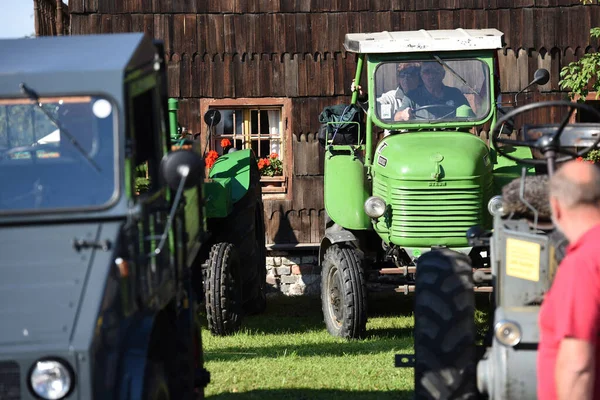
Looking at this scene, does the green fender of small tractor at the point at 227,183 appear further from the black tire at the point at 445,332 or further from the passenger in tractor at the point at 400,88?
the black tire at the point at 445,332

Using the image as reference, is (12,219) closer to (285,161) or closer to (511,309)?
(511,309)

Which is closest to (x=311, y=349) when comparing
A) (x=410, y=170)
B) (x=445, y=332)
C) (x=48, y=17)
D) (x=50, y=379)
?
(x=410, y=170)

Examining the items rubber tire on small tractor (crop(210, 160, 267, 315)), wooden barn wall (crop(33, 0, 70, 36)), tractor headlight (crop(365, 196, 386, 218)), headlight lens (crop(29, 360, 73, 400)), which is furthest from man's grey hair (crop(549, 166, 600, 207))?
wooden barn wall (crop(33, 0, 70, 36))

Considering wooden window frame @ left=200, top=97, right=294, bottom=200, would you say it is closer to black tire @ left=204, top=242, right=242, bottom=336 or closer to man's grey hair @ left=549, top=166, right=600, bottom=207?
black tire @ left=204, top=242, right=242, bottom=336

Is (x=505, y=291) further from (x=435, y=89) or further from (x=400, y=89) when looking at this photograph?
(x=400, y=89)

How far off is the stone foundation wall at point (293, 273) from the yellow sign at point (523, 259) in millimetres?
8578

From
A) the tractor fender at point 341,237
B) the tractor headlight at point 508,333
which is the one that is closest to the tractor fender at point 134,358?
the tractor headlight at point 508,333

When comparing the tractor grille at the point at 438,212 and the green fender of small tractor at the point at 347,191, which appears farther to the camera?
the green fender of small tractor at the point at 347,191

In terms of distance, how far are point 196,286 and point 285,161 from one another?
4439 mm

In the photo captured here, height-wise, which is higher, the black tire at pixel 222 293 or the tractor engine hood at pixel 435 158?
the tractor engine hood at pixel 435 158

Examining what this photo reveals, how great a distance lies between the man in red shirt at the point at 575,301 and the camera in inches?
145

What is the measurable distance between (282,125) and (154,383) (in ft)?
31.0

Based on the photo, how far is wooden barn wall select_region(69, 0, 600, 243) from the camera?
1380cm

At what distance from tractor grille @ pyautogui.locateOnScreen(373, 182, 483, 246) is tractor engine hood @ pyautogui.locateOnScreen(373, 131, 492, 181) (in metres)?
0.12
